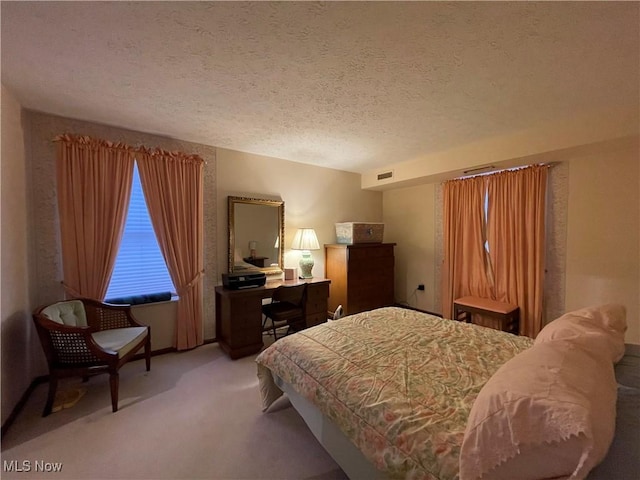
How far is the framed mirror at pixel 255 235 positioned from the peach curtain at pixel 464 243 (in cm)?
243

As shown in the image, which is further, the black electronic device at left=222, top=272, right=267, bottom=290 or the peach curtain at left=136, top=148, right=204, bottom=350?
the black electronic device at left=222, top=272, right=267, bottom=290

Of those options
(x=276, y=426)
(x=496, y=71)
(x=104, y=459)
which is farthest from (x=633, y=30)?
(x=104, y=459)

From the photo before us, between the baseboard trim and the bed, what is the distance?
171 centimetres

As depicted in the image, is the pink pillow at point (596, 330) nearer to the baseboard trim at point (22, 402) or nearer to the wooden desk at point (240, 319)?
the wooden desk at point (240, 319)

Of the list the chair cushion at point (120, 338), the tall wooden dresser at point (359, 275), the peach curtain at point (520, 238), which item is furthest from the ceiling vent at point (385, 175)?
the chair cushion at point (120, 338)

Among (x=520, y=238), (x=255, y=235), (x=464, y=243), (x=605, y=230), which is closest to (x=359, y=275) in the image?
(x=464, y=243)

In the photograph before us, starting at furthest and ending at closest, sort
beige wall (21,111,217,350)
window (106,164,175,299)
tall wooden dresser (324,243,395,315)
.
Result: 1. tall wooden dresser (324,243,395,315)
2. window (106,164,175,299)
3. beige wall (21,111,217,350)

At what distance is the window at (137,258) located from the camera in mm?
2701

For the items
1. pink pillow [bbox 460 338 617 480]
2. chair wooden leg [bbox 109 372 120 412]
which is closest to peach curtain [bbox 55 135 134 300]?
chair wooden leg [bbox 109 372 120 412]

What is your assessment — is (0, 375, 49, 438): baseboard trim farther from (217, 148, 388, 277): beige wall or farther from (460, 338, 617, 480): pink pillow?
(460, 338, 617, 480): pink pillow

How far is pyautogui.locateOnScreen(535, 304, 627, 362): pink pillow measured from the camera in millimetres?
1103

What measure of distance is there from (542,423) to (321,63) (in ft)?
6.39

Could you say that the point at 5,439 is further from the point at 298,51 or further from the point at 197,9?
the point at 298,51

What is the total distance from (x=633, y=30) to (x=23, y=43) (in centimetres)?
327
